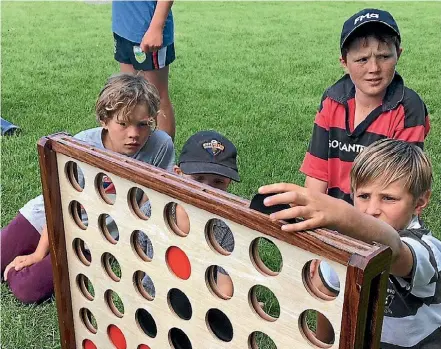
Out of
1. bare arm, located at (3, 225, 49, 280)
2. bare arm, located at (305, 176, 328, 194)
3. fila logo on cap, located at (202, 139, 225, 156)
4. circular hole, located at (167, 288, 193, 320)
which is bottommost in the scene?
bare arm, located at (3, 225, 49, 280)

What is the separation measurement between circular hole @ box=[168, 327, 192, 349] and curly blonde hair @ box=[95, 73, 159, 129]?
1.10m

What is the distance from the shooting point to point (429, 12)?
34.0 ft

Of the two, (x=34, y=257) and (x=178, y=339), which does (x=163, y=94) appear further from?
(x=178, y=339)

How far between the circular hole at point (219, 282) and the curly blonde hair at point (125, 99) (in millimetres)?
923

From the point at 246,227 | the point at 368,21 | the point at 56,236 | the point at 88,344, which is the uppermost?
the point at 368,21

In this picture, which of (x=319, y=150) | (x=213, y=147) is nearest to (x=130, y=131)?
(x=213, y=147)

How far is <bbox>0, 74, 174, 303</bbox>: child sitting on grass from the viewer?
2.49 m

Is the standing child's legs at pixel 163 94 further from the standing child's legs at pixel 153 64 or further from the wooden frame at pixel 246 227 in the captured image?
the wooden frame at pixel 246 227

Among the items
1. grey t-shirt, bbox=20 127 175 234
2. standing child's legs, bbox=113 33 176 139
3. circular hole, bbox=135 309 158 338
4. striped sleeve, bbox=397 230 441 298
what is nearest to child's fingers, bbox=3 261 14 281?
grey t-shirt, bbox=20 127 175 234

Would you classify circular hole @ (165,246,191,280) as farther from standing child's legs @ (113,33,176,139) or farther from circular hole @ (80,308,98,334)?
standing child's legs @ (113,33,176,139)

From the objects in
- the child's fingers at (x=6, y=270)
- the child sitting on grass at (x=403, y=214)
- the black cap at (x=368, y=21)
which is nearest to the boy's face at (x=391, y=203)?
the child sitting on grass at (x=403, y=214)

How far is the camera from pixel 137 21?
3518 millimetres

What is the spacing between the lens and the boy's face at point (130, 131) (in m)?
2.49

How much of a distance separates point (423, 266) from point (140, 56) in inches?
95.6
